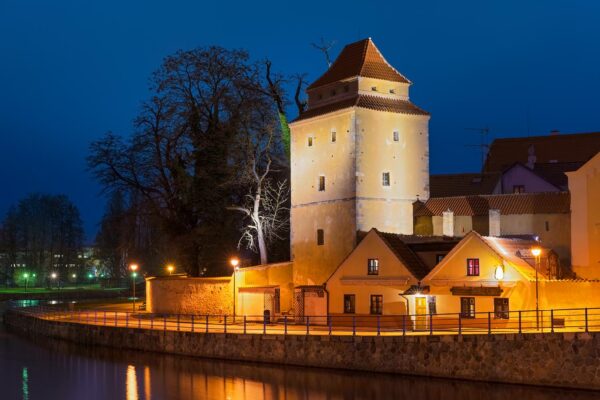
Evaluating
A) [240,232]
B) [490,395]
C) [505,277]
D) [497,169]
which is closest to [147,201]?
[240,232]

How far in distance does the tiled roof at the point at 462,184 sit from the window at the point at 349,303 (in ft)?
45.5

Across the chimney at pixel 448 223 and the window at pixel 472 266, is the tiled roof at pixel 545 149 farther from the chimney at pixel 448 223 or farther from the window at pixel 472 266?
the window at pixel 472 266

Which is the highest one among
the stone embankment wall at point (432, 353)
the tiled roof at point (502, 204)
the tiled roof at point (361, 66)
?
the tiled roof at point (361, 66)

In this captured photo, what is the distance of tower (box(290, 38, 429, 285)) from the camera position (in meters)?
44.1

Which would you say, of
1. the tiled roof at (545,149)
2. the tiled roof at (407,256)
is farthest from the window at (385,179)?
the tiled roof at (545,149)

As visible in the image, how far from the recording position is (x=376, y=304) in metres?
39.2

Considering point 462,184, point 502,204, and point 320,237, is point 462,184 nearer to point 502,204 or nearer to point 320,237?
point 502,204

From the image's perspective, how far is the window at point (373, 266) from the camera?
39.5 m

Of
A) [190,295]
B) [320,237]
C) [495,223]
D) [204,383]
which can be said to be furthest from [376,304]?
[190,295]

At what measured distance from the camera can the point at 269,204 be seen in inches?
2122

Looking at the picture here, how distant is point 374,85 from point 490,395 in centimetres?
2168

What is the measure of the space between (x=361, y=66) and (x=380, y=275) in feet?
40.2

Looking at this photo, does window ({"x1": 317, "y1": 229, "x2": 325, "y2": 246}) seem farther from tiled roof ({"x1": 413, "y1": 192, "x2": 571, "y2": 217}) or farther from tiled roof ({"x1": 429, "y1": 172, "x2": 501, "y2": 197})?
tiled roof ({"x1": 429, "y1": 172, "x2": 501, "y2": 197})

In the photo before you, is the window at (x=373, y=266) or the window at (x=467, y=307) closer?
the window at (x=467, y=307)
